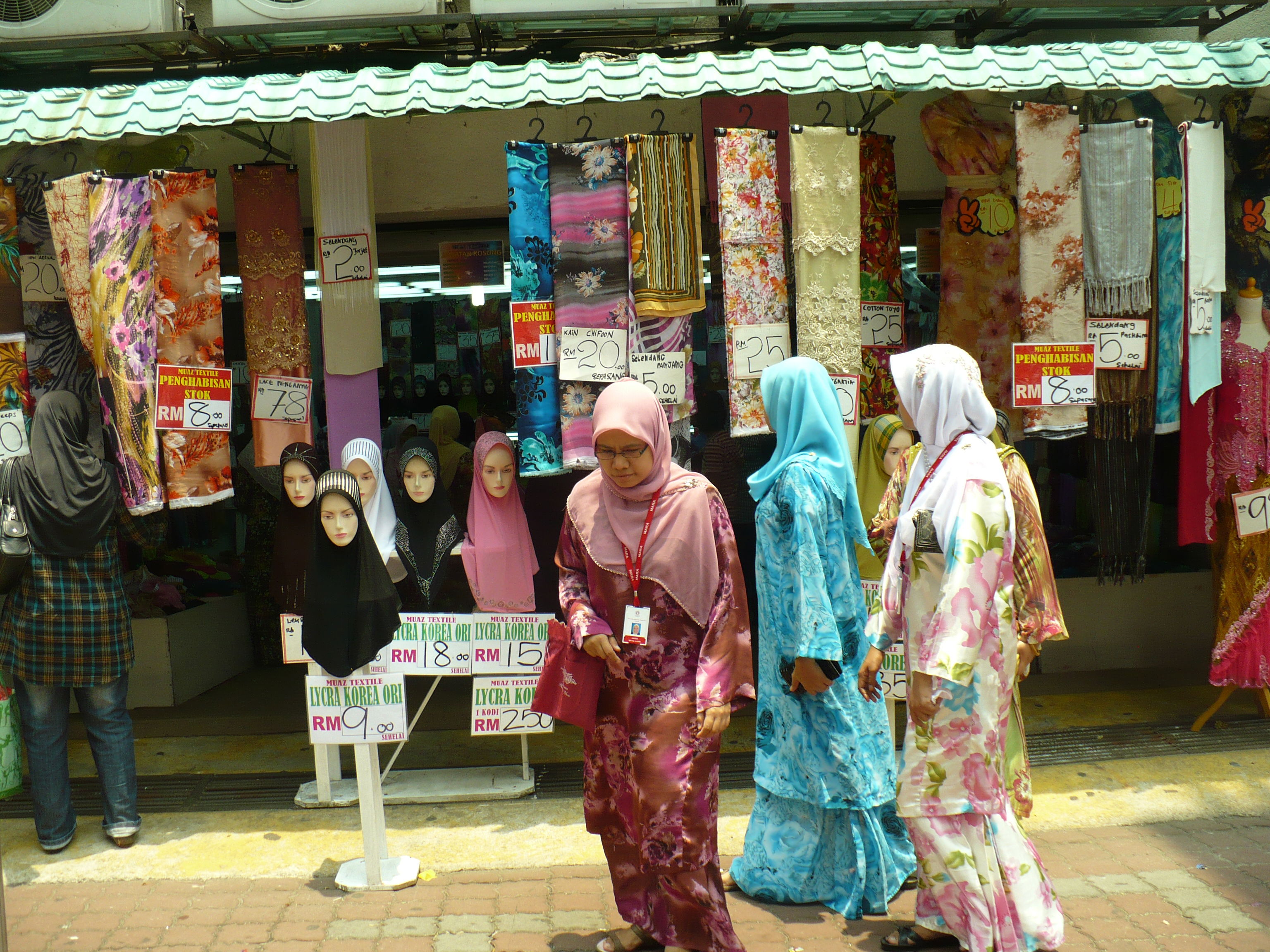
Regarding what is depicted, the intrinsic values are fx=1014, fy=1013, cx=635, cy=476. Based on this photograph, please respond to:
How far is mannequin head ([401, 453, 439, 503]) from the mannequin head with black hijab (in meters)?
1.12

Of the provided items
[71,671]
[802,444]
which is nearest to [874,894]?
[802,444]

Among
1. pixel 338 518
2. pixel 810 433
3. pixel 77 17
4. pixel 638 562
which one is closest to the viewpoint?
pixel 638 562

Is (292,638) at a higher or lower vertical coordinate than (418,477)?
lower

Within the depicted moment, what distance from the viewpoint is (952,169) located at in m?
4.33

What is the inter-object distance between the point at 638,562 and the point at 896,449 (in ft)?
5.87

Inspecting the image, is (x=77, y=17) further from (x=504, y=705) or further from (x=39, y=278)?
(x=504, y=705)

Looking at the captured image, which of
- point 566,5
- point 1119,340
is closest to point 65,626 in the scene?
point 566,5

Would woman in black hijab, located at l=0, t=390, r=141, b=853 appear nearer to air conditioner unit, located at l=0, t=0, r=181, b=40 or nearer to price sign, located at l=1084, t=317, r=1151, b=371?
air conditioner unit, located at l=0, t=0, r=181, b=40

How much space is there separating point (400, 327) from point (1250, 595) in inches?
190

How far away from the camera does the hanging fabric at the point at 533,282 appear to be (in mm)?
3957

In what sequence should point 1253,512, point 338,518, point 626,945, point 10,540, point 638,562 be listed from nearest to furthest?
point 638,562 → point 626,945 → point 338,518 → point 10,540 → point 1253,512

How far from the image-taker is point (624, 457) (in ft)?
9.07

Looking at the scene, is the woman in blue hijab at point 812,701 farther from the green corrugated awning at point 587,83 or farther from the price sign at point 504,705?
the green corrugated awning at point 587,83

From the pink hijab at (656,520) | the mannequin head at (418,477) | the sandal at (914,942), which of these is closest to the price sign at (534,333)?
the mannequin head at (418,477)
